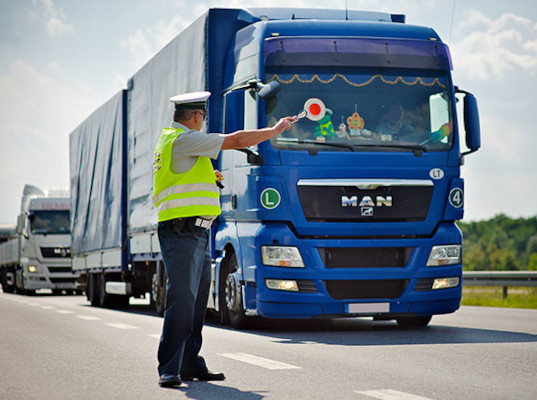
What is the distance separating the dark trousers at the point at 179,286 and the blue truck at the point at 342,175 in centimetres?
403

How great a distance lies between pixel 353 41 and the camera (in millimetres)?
12023

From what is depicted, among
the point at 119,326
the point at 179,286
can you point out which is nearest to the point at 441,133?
the point at 119,326

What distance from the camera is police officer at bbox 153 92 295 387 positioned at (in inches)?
274

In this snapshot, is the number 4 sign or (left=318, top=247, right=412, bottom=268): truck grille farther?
the number 4 sign

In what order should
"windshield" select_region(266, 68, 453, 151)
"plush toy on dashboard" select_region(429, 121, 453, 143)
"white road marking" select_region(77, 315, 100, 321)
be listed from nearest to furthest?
"windshield" select_region(266, 68, 453, 151), "plush toy on dashboard" select_region(429, 121, 453, 143), "white road marking" select_region(77, 315, 100, 321)

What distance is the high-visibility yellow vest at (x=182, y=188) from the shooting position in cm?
706

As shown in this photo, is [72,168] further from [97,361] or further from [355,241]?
[97,361]

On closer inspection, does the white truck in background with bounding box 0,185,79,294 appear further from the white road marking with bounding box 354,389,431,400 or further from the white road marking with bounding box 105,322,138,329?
the white road marking with bounding box 354,389,431,400

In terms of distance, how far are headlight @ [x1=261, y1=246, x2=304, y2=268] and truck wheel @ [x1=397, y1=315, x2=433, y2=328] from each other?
2338 millimetres

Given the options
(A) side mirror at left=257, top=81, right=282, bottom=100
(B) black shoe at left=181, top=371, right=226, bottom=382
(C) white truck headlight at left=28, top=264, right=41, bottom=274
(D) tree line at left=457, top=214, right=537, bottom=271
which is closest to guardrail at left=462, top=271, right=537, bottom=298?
(A) side mirror at left=257, top=81, right=282, bottom=100

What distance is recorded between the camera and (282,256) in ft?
37.2

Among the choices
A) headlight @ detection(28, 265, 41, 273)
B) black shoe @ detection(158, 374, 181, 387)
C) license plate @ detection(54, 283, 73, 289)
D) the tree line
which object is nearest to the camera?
black shoe @ detection(158, 374, 181, 387)

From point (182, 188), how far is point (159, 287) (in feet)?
29.0

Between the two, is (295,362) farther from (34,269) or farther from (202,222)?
(34,269)
